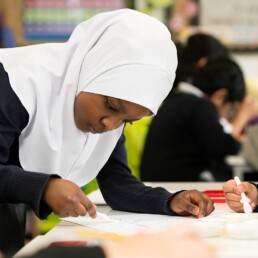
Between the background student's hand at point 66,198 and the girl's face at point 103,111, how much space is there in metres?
0.22

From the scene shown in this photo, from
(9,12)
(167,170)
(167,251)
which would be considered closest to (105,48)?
(167,251)

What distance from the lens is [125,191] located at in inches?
64.2

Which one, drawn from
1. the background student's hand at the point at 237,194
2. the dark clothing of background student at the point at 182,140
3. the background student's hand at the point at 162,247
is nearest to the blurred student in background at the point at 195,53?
the dark clothing of background student at the point at 182,140

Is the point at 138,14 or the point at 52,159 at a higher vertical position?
the point at 138,14

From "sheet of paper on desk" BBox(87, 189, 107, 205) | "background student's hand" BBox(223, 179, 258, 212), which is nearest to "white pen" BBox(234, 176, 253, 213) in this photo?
"background student's hand" BBox(223, 179, 258, 212)

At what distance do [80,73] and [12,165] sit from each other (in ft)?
0.87

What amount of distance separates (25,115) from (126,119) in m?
0.22

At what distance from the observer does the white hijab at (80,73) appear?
4.70 feet

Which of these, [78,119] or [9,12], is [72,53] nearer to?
[78,119]

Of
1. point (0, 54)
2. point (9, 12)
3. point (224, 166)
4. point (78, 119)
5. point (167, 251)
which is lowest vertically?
point (224, 166)

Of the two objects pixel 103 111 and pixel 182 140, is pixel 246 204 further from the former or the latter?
pixel 182 140

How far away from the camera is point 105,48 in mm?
1471

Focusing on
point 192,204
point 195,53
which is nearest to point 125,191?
point 192,204

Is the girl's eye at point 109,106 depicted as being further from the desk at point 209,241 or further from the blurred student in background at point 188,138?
the blurred student in background at point 188,138
